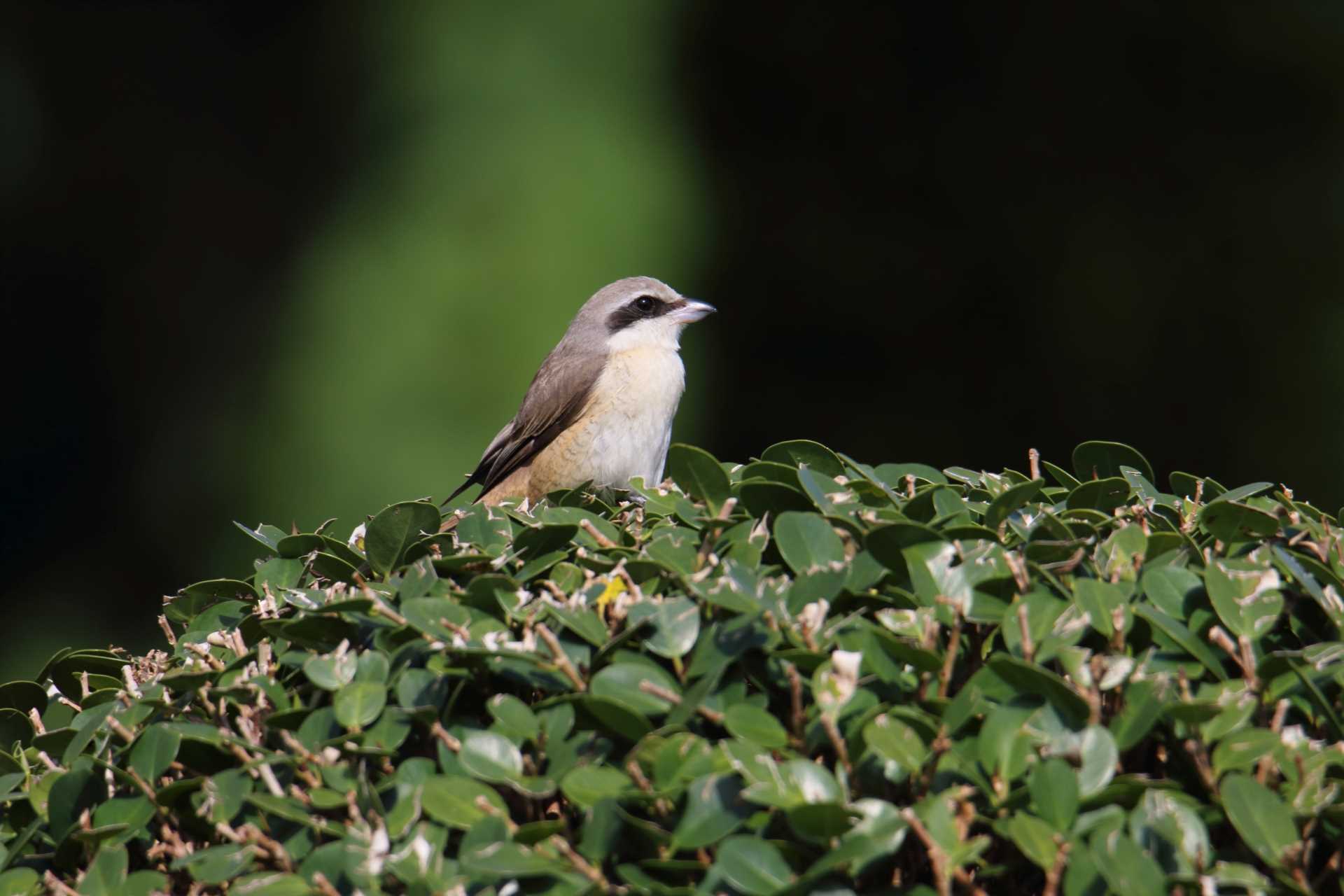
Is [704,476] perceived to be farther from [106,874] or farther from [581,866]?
[106,874]

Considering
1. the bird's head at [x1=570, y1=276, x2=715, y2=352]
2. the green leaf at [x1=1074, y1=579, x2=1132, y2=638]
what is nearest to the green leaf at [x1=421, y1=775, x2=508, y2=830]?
the green leaf at [x1=1074, y1=579, x2=1132, y2=638]

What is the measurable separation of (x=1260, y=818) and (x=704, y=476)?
3.17ft

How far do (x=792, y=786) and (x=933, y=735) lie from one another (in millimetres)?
196

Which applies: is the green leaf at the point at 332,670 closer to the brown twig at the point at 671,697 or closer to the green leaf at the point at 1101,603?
the brown twig at the point at 671,697

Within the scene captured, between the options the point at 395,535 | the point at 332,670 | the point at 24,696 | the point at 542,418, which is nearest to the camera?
the point at 332,670

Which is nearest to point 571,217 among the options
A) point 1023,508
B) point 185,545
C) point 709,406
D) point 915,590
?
point 709,406

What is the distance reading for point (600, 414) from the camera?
491 centimetres

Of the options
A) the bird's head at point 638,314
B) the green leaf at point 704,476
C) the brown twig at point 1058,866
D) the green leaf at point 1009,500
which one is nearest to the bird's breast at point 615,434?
the bird's head at point 638,314

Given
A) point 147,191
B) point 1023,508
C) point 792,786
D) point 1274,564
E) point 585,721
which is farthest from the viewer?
point 147,191

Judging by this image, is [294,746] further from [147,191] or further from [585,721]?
[147,191]

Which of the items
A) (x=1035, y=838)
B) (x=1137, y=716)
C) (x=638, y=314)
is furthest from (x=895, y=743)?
(x=638, y=314)

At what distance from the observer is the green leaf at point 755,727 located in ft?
5.18

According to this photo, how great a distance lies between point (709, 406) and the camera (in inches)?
252

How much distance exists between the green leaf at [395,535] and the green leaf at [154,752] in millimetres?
444
